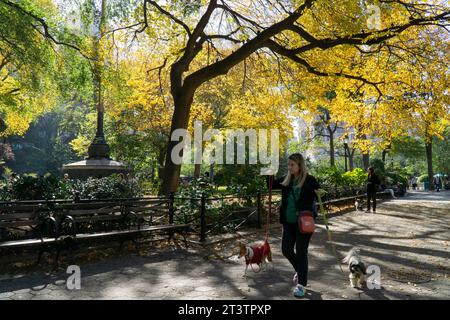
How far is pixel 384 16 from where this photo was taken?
11.6 metres

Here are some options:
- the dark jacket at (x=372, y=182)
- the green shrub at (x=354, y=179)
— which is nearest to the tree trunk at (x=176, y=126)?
the dark jacket at (x=372, y=182)

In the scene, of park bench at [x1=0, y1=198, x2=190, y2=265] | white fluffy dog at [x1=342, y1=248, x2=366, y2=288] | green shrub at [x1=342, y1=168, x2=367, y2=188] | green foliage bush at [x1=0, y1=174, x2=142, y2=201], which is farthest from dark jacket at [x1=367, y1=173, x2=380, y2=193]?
white fluffy dog at [x1=342, y1=248, x2=366, y2=288]

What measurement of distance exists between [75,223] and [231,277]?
3086 mm

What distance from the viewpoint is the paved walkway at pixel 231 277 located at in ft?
16.6

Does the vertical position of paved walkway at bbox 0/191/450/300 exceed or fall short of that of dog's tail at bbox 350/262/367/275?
it falls short

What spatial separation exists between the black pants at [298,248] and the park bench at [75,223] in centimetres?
344

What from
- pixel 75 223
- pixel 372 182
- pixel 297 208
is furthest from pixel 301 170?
pixel 372 182

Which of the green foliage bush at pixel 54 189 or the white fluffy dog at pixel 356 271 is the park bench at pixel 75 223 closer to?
the green foliage bush at pixel 54 189

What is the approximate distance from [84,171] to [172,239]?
23.5 ft

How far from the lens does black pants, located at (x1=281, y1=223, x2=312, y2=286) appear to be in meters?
4.92

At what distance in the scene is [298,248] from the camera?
494cm

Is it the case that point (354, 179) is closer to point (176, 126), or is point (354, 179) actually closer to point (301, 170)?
point (176, 126)

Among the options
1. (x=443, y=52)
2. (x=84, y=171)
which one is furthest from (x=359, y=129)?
(x=84, y=171)

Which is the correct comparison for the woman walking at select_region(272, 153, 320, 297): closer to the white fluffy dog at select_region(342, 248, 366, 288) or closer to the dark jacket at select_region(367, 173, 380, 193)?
the white fluffy dog at select_region(342, 248, 366, 288)
